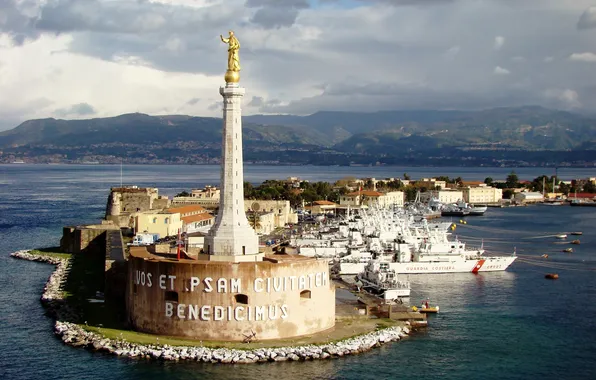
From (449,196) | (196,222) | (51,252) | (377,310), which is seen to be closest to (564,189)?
(449,196)

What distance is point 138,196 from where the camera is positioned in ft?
312

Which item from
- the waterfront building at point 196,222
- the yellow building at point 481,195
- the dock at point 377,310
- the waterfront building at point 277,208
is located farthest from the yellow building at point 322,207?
the dock at point 377,310

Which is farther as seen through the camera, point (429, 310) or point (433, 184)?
point (433, 184)

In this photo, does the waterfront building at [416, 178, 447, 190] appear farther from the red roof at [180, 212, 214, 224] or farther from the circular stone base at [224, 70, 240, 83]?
the circular stone base at [224, 70, 240, 83]

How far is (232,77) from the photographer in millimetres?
41500

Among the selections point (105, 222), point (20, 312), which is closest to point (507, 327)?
point (20, 312)

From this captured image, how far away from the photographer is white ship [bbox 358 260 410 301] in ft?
182

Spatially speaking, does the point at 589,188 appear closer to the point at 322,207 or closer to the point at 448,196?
the point at 448,196

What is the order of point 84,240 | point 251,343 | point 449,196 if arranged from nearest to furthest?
1. point 251,343
2. point 84,240
3. point 449,196

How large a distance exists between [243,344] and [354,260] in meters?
32.0

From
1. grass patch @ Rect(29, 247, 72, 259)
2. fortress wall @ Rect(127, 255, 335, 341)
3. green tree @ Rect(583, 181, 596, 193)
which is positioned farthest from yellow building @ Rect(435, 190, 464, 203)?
fortress wall @ Rect(127, 255, 335, 341)

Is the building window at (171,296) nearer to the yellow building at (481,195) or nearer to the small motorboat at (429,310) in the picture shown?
the small motorboat at (429,310)

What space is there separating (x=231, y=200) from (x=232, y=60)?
23.9 ft

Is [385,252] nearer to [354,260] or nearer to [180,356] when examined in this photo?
[354,260]
